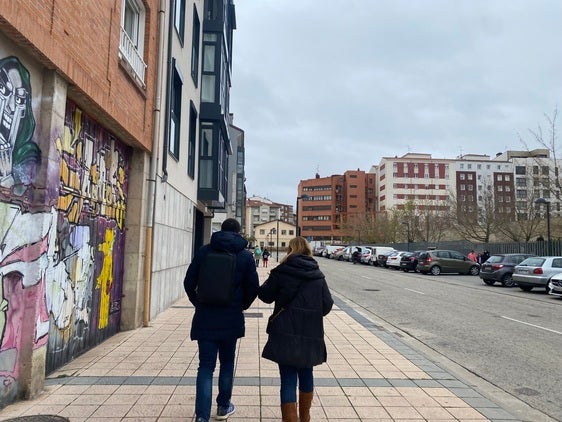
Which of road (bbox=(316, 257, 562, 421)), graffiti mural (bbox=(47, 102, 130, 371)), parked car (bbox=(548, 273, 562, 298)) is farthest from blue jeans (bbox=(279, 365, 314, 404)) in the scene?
parked car (bbox=(548, 273, 562, 298))

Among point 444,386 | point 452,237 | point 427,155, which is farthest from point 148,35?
point 427,155

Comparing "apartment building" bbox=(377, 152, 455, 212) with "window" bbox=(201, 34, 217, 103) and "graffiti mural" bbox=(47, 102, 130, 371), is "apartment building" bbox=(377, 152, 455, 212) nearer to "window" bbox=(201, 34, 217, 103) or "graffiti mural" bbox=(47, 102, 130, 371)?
"window" bbox=(201, 34, 217, 103)

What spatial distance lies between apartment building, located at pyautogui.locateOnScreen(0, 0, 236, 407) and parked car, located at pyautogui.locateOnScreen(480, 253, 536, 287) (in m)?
15.6

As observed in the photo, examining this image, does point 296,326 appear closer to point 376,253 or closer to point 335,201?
point 376,253

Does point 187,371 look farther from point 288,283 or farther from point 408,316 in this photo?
point 408,316

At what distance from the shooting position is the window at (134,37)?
25.4 feet

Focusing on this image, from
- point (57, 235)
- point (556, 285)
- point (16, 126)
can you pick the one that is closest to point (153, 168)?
point (57, 235)

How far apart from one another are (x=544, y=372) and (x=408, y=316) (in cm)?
516

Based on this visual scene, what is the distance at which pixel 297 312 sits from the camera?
3686 mm

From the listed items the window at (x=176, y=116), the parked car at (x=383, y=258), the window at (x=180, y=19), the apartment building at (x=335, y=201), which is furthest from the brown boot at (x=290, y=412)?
the apartment building at (x=335, y=201)

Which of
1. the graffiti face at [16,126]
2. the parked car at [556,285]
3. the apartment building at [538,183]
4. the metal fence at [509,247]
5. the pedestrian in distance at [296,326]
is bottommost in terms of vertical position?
the parked car at [556,285]

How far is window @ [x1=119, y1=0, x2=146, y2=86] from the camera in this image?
773cm

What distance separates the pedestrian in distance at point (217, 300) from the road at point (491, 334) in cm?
308

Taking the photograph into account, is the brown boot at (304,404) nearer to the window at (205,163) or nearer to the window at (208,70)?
the window at (205,163)
